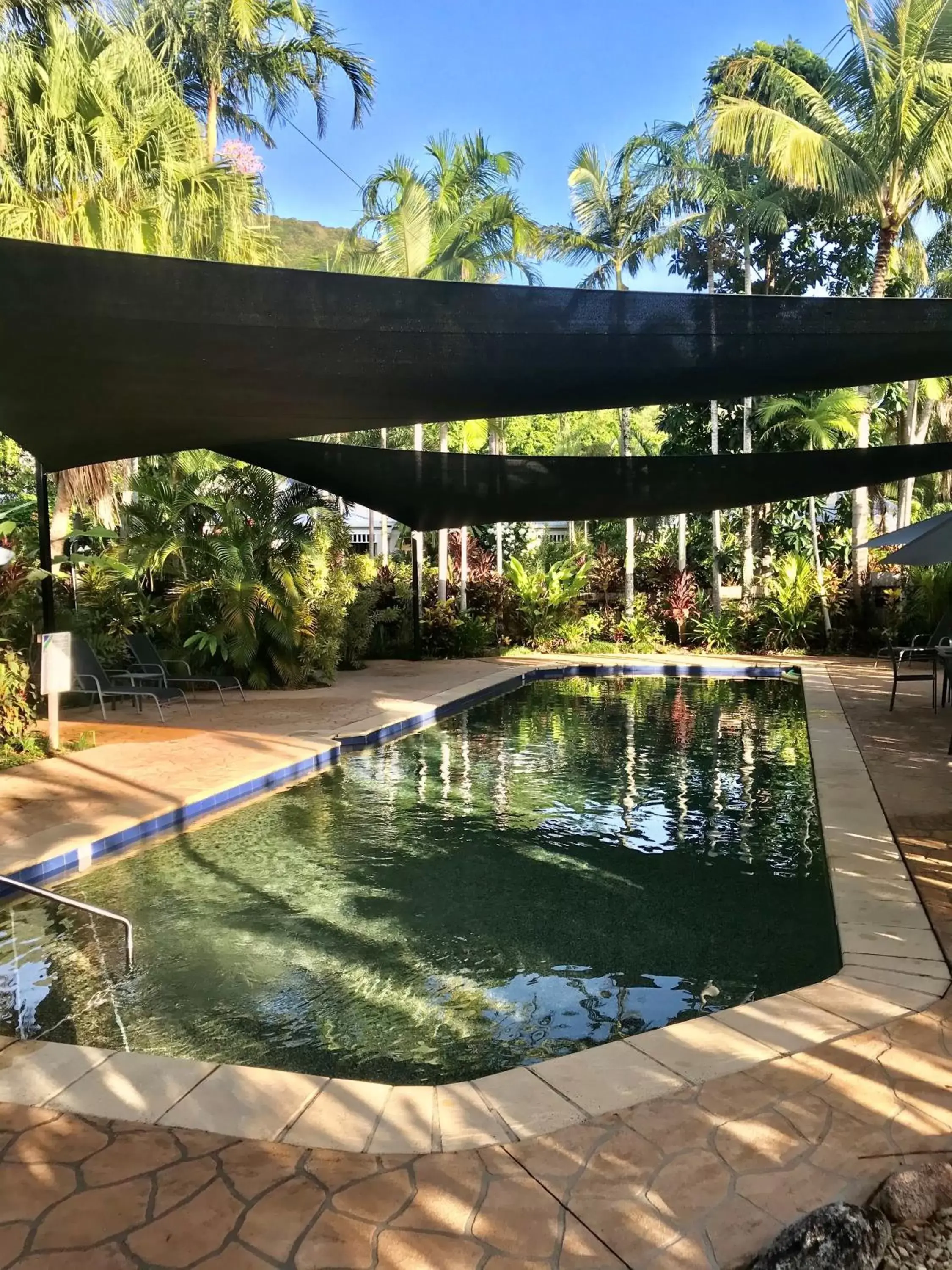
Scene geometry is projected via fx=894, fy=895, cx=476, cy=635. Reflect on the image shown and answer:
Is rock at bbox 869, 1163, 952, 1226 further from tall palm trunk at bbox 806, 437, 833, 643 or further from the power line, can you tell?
the power line

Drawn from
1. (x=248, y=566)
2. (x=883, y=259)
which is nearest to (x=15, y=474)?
(x=248, y=566)

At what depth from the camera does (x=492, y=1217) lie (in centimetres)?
205

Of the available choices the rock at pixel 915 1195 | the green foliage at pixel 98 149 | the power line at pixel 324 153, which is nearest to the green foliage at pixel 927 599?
the green foliage at pixel 98 149

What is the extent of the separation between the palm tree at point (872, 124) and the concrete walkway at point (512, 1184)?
46.3ft

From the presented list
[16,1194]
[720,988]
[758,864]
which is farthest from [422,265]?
[16,1194]

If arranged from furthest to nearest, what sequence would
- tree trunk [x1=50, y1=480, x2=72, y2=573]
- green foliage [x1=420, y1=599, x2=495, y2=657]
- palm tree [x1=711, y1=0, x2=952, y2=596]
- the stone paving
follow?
→ green foliage [x1=420, y1=599, x2=495, y2=657]
palm tree [x1=711, y1=0, x2=952, y2=596]
tree trunk [x1=50, y1=480, x2=72, y2=573]
the stone paving

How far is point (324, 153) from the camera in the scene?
19047 millimetres

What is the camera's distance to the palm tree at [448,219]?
15.5m

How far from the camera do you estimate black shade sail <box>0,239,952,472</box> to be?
402cm

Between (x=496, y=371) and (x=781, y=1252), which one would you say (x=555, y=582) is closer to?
(x=496, y=371)

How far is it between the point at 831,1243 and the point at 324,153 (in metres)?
21.1

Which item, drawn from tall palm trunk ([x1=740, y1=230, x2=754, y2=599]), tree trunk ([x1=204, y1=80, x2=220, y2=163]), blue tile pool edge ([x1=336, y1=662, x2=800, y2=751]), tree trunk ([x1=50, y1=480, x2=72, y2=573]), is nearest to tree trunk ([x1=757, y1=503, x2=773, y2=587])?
tall palm trunk ([x1=740, y1=230, x2=754, y2=599])

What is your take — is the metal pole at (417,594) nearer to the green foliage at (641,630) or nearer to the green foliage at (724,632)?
the green foliage at (641,630)

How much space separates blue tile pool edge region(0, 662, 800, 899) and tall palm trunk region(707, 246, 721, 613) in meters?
3.03
